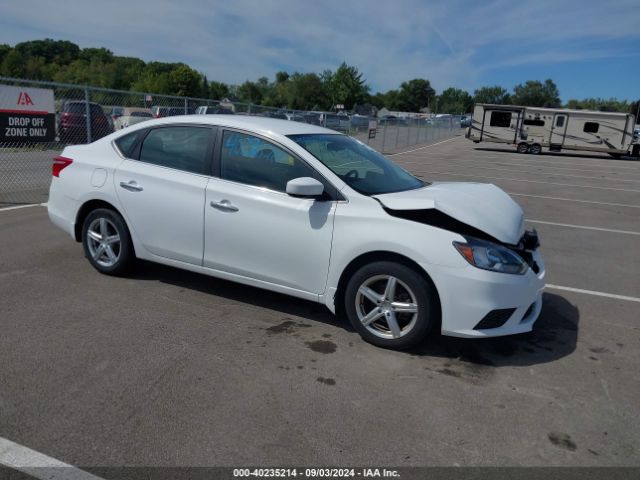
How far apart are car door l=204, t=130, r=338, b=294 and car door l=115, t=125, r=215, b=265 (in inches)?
5.5

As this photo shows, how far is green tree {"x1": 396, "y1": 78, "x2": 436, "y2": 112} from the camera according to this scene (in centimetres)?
15988

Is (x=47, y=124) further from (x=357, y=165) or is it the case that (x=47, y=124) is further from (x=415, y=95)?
(x=415, y=95)

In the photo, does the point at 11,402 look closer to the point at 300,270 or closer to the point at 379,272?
the point at 300,270

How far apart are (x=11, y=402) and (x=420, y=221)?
2.77 meters

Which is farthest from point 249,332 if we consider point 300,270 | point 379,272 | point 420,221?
point 420,221

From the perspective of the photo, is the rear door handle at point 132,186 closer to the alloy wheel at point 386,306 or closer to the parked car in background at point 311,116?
the alloy wheel at point 386,306

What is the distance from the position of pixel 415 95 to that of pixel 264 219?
166159 millimetres

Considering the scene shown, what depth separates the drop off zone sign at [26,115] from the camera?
845cm

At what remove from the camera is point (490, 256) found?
357 centimetres

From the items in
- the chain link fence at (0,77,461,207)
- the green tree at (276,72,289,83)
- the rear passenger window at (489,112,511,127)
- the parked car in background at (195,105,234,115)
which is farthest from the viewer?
the green tree at (276,72,289,83)

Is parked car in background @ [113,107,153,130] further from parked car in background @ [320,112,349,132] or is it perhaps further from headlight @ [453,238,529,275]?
headlight @ [453,238,529,275]

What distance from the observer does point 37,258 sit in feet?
18.2

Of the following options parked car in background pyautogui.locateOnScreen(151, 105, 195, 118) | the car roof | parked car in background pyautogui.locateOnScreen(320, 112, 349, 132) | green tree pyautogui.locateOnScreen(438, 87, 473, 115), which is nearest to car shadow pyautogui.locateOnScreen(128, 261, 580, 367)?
the car roof

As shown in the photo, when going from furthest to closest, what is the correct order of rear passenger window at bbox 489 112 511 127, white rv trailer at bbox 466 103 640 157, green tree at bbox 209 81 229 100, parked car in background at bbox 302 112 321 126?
green tree at bbox 209 81 229 100, rear passenger window at bbox 489 112 511 127, white rv trailer at bbox 466 103 640 157, parked car in background at bbox 302 112 321 126
